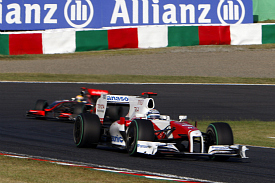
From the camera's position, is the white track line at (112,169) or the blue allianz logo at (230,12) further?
the blue allianz logo at (230,12)

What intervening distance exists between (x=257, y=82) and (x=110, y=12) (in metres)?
8.01

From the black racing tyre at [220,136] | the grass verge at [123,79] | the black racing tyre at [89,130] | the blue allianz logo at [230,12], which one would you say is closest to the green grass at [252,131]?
the black racing tyre at [220,136]

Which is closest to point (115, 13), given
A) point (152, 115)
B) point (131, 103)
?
point (131, 103)

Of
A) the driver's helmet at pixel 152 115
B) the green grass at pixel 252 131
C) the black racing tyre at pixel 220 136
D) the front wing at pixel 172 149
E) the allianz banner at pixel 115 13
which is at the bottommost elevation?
the green grass at pixel 252 131

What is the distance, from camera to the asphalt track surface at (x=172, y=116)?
25.4 ft

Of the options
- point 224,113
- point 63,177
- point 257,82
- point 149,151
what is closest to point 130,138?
point 149,151

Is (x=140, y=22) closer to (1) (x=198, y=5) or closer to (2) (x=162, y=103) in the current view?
(1) (x=198, y=5)

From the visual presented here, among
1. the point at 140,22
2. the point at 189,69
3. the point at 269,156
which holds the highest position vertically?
the point at 140,22

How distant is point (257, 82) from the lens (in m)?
21.4

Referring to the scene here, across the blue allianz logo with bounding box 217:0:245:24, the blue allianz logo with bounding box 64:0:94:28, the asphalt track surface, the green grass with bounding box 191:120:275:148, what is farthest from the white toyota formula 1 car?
the blue allianz logo with bounding box 217:0:245:24

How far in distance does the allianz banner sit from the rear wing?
50.6 feet

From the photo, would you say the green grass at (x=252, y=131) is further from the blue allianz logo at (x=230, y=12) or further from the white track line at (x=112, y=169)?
the blue allianz logo at (x=230, y=12)

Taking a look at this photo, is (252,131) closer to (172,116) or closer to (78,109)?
(172,116)

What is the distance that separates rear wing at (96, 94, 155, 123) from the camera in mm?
9281
